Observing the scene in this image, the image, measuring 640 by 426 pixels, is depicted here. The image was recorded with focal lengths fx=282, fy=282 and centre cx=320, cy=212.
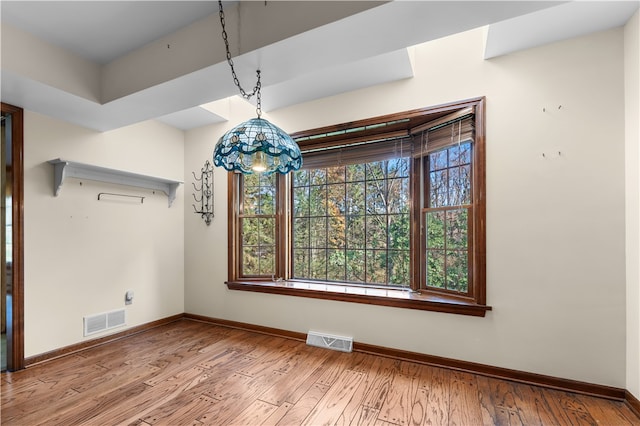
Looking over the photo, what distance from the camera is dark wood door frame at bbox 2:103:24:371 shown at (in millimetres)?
2283

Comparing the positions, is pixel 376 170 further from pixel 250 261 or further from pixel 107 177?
pixel 107 177

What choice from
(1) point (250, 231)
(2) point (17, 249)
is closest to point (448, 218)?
(1) point (250, 231)

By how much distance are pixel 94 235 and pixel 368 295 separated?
278cm

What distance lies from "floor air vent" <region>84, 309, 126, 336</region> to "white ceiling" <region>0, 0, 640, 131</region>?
1931mm

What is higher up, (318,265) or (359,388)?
(318,265)

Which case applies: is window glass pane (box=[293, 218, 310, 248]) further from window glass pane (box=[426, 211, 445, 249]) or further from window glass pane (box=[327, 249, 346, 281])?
window glass pane (box=[426, 211, 445, 249])

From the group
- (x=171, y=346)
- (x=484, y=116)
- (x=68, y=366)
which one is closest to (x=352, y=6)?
(x=484, y=116)

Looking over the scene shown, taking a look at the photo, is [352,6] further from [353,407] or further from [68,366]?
[68,366]

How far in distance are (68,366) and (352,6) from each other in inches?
134

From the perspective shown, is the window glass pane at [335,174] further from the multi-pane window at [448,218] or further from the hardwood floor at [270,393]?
the hardwood floor at [270,393]

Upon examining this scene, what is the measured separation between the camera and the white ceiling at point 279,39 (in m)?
1.45

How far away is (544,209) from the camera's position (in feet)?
6.85

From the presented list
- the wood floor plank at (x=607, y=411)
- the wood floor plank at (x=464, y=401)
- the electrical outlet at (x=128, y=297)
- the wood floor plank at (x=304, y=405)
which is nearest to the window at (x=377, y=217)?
the wood floor plank at (x=464, y=401)

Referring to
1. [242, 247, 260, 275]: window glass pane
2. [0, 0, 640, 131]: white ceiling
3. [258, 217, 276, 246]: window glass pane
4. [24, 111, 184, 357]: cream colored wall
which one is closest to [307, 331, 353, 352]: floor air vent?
[242, 247, 260, 275]: window glass pane
